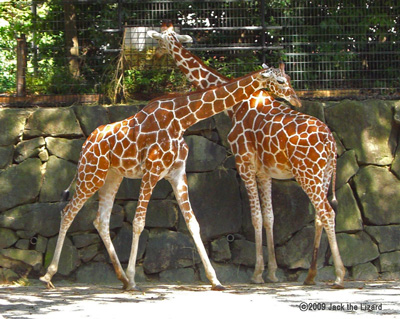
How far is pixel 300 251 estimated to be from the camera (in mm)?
8648

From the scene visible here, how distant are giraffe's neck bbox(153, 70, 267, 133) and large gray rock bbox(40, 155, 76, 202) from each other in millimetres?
1837

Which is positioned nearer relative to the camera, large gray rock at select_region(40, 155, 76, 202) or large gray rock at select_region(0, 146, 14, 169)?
large gray rock at select_region(40, 155, 76, 202)

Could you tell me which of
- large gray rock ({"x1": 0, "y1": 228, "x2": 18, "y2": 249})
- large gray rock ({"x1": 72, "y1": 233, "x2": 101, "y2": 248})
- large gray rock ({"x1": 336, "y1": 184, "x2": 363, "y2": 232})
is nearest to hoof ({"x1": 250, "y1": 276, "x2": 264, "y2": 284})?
large gray rock ({"x1": 336, "y1": 184, "x2": 363, "y2": 232})

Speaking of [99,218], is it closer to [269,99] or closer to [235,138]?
[235,138]

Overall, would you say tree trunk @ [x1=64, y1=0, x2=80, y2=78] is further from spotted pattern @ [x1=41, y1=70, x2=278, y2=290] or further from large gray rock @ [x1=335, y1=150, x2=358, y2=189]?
large gray rock @ [x1=335, y1=150, x2=358, y2=189]

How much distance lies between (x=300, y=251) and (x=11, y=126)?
165 inches

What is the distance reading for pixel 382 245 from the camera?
8.80 metres

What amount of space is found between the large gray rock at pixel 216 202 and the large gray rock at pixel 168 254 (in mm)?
281

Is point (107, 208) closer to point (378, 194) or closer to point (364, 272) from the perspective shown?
point (364, 272)

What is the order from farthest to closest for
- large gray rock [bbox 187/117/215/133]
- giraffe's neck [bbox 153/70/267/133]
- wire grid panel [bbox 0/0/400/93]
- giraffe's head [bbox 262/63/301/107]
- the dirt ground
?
wire grid panel [bbox 0/0/400/93] → large gray rock [bbox 187/117/215/133] → giraffe's head [bbox 262/63/301/107] → giraffe's neck [bbox 153/70/267/133] → the dirt ground

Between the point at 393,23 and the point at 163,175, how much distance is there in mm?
4772

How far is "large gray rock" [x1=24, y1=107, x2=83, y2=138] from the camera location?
29.2 feet

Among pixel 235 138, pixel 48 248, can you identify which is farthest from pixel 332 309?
pixel 48 248

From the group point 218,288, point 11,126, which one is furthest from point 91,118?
point 218,288
